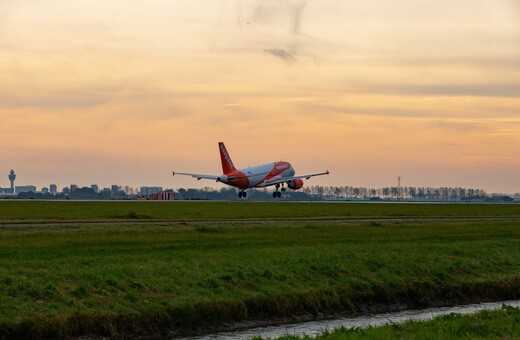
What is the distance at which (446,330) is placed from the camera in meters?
28.0

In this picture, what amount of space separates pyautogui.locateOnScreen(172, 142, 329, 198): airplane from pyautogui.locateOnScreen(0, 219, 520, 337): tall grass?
3942 inches

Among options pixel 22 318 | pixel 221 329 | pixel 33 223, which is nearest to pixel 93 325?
pixel 22 318

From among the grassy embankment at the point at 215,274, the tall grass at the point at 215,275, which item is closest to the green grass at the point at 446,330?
the tall grass at the point at 215,275

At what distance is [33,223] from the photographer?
67.7 metres

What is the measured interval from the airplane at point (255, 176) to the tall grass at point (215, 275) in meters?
100

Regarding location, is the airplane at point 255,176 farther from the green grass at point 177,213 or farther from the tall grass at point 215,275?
the tall grass at point 215,275

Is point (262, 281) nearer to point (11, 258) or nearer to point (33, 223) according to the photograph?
point (11, 258)

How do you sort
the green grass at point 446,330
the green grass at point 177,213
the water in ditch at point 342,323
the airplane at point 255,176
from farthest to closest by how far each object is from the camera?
the airplane at point 255,176
the green grass at point 177,213
the water in ditch at point 342,323
the green grass at point 446,330

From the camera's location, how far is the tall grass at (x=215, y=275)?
1303 inches

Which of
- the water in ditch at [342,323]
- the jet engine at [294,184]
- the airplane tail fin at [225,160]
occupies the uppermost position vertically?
the airplane tail fin at [225,160]

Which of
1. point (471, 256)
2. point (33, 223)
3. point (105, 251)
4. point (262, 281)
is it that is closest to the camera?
point (262, 281)

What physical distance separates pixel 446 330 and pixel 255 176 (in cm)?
14026

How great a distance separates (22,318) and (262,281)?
44.3ft

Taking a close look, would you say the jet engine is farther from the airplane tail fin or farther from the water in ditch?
the water in ditch
